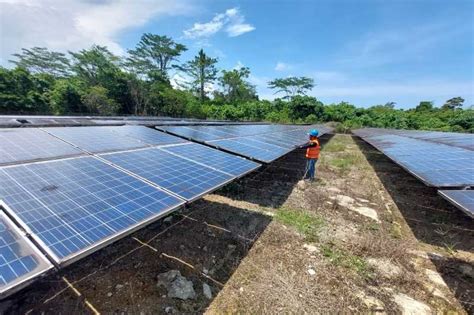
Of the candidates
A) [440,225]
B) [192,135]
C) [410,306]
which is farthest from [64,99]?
[410,306]

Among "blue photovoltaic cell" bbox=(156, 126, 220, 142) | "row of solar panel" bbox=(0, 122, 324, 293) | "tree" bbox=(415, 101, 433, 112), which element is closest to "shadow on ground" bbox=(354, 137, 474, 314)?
"row of solar panel" bbox=(0, 122, 324, 293)

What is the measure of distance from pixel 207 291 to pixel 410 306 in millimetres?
3138

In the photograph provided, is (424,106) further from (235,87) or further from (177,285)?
(177,285)

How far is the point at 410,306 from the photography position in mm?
3840

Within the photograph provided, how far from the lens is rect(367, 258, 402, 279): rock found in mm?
4543

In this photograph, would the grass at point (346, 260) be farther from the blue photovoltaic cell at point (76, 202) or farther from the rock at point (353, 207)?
the blue photovoltaic cell at point (76, 202)

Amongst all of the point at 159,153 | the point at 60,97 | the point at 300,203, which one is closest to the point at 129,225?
the point at 159,153

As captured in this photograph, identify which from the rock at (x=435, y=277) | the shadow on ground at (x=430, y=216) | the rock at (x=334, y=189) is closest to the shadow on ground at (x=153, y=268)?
the rock at (x=435, y=277)

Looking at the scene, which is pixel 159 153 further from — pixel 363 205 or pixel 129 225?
pixel 363 205

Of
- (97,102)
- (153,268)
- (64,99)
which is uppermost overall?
(64,99)

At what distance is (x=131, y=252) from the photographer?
4.79 meters

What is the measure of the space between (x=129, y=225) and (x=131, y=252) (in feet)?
6.98

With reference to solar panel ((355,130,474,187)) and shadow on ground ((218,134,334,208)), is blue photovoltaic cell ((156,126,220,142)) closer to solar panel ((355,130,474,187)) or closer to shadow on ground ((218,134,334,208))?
shadow on ground ((218,134,334,208))

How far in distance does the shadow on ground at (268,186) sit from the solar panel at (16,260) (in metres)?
5.56
